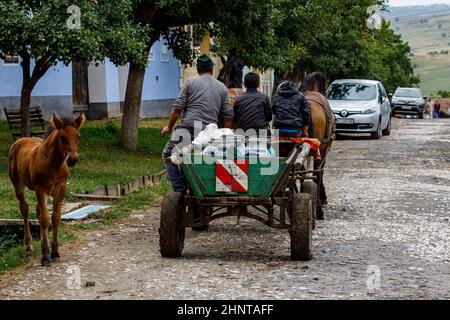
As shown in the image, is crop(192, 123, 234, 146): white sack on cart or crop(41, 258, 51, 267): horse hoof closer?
crop(41, 258, 51, 267): horse hoof

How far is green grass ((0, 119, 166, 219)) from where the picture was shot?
15.2 meters

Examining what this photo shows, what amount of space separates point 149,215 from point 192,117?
9.89 ft

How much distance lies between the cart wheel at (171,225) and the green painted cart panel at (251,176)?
A: 24 centimetres

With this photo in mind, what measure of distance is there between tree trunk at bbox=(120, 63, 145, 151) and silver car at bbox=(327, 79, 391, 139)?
9039mm

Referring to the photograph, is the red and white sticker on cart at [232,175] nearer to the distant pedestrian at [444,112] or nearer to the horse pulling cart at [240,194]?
the horse pulling cart at [240,194]

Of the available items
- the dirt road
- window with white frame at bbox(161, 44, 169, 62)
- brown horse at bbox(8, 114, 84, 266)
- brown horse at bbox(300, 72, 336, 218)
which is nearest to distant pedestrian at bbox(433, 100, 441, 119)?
window with white frame at bbox(161, 44, 169, 62)

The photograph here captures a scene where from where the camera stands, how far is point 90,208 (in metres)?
14.2

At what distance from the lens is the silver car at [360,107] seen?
3117 cm

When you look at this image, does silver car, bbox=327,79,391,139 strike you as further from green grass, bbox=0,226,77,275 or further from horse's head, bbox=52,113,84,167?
horse's head, bbox=52,113,84,167

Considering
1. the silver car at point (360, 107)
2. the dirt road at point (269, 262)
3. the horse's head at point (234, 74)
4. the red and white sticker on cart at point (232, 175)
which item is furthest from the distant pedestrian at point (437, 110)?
the red and white sticker on cart at point (232, 175)

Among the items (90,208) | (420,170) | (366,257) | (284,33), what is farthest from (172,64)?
(366,257)

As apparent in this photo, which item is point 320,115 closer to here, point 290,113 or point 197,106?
point 290,113
